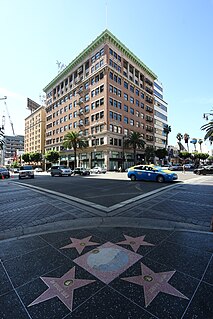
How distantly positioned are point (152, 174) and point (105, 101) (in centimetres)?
3294

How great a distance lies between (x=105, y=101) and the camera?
4291 centimetres

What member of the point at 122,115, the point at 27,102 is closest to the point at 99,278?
the point at 122,115

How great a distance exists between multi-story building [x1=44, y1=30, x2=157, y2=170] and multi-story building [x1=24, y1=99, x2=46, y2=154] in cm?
2446

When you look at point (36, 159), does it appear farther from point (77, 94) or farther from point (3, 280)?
point (3, 280)

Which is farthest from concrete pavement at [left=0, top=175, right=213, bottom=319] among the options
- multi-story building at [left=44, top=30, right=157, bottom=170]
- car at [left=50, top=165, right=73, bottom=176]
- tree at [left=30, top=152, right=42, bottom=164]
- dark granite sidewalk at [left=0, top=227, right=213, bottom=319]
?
tree at [left=30, top=152, right=42, bottom=164]

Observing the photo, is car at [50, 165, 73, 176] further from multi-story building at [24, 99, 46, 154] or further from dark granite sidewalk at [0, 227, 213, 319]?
multi-story building at [24, 99, 46, 154]

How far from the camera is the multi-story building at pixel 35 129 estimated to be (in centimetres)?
8321

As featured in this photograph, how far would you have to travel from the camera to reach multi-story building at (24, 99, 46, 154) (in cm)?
8321

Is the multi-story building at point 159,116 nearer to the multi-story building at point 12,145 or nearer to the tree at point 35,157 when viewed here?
the tree at point 35,157

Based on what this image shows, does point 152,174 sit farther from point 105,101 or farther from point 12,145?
point 12,145

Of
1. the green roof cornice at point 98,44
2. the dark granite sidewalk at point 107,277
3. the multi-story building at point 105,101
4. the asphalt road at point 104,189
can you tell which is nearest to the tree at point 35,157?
the multi-story building at point 105,101

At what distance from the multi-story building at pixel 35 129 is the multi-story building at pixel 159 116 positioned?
56135mm

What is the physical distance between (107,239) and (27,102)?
110m

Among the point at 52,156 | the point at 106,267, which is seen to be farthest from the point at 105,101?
the point at 106,267
